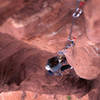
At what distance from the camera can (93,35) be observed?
999 mm

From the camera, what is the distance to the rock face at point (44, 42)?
1040mm

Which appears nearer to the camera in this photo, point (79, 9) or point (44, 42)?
point (79, 9)

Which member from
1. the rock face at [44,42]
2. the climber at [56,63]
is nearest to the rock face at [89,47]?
the rock face at [44,42]

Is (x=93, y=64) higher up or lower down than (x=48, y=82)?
higher up

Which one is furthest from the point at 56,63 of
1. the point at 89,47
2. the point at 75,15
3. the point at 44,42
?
the point at 75,15

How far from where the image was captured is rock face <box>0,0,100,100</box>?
1.04 metres

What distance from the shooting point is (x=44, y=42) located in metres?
1.41

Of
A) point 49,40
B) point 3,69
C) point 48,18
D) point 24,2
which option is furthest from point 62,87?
point 24,2

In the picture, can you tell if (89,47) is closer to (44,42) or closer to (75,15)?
(75,15)

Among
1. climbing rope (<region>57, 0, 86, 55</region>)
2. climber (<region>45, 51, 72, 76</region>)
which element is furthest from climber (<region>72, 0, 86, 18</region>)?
climber (<region>45, 51, 72, 76</region>)

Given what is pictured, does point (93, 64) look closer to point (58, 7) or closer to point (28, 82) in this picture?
point (58, 7)

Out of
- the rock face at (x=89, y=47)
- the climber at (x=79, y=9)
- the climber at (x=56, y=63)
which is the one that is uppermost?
the climber at (x=79, y=9)

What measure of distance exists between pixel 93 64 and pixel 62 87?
96cm

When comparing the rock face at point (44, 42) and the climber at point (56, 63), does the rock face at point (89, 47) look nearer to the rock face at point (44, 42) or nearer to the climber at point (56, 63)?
the rock face at point (44, 42)
